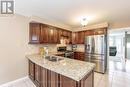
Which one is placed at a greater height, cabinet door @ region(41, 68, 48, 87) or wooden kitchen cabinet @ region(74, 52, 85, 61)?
wooden kitchen cabinet @ region(74, 52, 85, 61)

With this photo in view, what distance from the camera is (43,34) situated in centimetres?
400

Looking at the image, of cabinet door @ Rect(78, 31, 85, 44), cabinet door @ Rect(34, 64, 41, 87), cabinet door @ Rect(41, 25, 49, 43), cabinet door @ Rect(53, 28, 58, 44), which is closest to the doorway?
cabinet door @ Rect(78, 31, 85, 44)

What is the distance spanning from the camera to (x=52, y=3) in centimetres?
277

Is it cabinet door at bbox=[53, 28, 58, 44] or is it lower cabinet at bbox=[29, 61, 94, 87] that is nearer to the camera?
lower cabinet at bbox=[29, 61, 94, 87]

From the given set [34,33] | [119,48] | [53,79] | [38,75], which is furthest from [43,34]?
[119,48]

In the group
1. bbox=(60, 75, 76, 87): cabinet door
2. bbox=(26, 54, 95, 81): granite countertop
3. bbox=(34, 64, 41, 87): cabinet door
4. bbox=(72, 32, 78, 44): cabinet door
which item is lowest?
bbox=(34, 64, 41, 87): cabinet door

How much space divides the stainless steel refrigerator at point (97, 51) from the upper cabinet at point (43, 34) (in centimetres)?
169

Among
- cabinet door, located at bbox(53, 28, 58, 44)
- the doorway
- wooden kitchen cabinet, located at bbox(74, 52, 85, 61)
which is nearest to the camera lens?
cabinet door, located at bbox(53, 28, 58, 44)

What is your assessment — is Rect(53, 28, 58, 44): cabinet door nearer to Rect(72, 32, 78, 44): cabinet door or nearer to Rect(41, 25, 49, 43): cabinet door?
Rect(41, 25, 49, 43): cabinet door

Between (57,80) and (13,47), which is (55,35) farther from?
(57,80)

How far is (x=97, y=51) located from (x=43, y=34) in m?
2.70

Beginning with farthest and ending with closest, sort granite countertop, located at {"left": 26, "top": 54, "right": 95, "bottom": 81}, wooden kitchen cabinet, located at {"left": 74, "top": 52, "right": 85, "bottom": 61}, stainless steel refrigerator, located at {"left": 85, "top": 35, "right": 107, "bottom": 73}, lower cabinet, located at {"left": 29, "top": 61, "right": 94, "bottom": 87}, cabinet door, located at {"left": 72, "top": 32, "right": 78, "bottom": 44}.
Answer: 1. cabinet door, located at {"left": 72, "top": 32, "right": 78, "bottom": 44}
2. wooden kitchen cabinet, located at {"left": 74, "top": 52, "right": 85, "bottom": 61}
3. stainless steel refrigerator, located at {"left": 85, "top": 35, "right": 107, "bottom": 73}
4. lower cabinet, located at {"left": 29, "top": 61, "right": 94, "bottom": 87}
5. granite countertop, located at {"left": 26, "top": 54, "right": 95, "bottom": 81}

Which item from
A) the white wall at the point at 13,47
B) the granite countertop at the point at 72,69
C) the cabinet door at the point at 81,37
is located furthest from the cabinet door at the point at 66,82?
the cabinet door at the point at 81,37

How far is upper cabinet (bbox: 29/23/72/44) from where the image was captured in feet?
12.5
